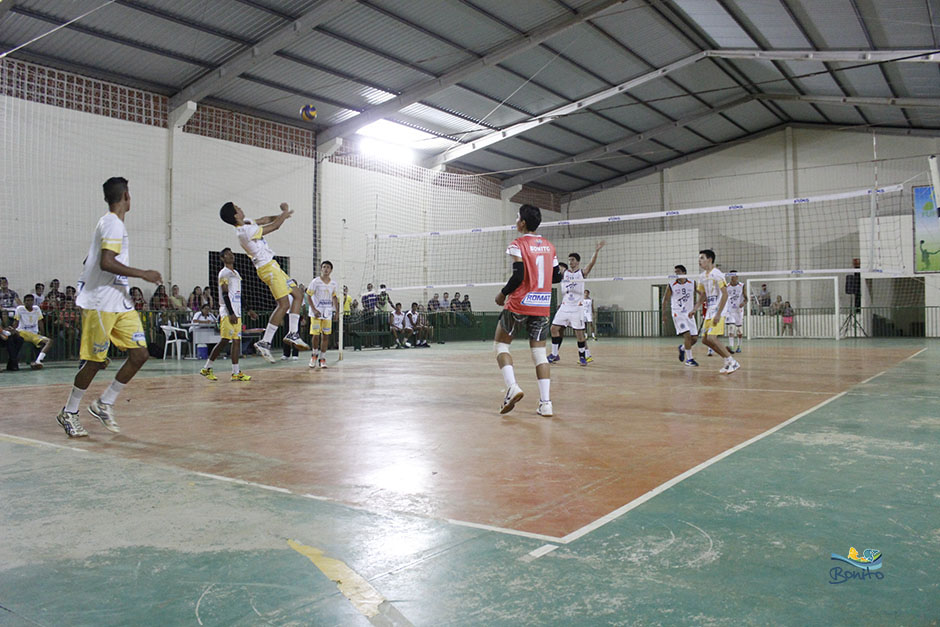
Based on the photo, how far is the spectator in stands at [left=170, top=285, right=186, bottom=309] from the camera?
1744 centimetres

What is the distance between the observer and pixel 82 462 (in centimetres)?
411

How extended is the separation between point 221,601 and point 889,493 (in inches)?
118

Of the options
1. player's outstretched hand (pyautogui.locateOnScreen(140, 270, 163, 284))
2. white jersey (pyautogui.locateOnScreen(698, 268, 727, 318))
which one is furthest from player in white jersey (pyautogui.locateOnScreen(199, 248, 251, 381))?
white jersey (pyautogui.locateOnScreen(698, 268, 727, 318))

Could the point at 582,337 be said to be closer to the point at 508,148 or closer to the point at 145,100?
the point at 145,100

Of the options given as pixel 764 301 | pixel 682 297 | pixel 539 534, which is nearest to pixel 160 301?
pixel 682 297

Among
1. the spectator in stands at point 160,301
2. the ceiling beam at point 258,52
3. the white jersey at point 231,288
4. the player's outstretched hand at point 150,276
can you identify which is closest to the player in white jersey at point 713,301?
the white jersey at point 231,288

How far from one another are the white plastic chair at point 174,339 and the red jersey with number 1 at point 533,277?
11867 millimetres

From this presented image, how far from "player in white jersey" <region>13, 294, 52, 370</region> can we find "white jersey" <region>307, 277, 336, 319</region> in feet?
18.5

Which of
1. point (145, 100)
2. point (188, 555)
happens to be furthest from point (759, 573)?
point (145, 100)

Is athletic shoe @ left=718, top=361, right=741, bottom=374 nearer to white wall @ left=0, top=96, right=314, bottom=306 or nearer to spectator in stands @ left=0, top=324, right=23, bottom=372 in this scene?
spectator in stands @ left=0, top=324, right=23, bottom=372

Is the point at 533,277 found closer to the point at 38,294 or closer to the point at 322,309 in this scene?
the point at 322,309

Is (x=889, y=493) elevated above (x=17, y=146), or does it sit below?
below

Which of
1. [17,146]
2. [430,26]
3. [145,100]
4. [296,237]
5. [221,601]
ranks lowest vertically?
[221,601]

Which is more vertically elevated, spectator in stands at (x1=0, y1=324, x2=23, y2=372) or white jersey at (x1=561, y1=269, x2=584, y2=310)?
white jersey at (x1=561, y1=269, x2=584, y2=310)
